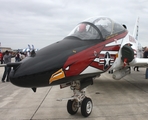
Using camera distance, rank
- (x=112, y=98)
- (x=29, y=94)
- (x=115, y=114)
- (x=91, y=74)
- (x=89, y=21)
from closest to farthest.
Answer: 1. (x=91, y=74)
2. (x=115, y=114)
3. (x=89, y=21)
4. (x=112, y=98)
5. (x=29, y=94)

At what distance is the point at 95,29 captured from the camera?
5.36m

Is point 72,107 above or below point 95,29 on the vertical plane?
below

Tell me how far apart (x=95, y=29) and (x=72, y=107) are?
2.13 meters

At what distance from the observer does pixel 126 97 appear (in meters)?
7.15

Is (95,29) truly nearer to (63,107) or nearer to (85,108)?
(85,108)

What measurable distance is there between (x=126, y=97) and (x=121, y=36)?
2224mm

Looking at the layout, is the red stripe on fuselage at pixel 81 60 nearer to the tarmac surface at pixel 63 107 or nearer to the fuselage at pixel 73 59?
the fuselage at pixel 73 59

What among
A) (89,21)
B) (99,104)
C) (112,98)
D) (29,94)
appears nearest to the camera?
(89,21)

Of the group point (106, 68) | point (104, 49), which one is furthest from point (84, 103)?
point (104, 49)

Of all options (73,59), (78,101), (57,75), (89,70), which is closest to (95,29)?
(89,70)

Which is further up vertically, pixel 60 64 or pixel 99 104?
pixel 60 64

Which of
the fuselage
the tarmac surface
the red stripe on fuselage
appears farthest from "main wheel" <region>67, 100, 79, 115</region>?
the red stripe on fuselage

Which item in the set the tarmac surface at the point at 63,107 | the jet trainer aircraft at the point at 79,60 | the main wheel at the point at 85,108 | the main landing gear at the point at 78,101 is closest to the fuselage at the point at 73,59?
the jet trainer aircraft at the point at 79,60

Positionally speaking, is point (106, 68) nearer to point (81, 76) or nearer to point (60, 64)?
point (81, 76)
